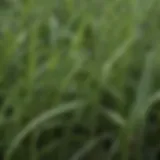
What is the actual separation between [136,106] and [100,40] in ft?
0.61

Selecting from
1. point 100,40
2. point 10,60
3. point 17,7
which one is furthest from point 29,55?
point 17,7

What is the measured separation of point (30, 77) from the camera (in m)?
0.90

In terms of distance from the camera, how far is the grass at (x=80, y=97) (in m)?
0.88

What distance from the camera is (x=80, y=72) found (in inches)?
36.6

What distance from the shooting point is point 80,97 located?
903 mm

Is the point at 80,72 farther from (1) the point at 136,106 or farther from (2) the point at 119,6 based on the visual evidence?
(2) the point at 119,6

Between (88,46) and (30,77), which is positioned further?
(88,46)

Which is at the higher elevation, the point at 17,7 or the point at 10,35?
the point at 17,7

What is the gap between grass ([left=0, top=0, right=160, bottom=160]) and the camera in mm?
882

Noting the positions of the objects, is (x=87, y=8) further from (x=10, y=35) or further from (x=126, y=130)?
(x=126, y=130)

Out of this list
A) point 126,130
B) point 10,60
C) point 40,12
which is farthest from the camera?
point 40,12

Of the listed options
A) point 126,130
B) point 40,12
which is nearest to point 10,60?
point 40,12

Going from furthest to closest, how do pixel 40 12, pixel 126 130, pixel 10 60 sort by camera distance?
pixel 40 12 → pixel 10 60 → pixel 126 130

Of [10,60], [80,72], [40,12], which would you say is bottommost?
[80,72]
